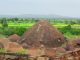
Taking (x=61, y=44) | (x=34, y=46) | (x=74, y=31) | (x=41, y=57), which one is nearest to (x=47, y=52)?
(x=41, y=57)

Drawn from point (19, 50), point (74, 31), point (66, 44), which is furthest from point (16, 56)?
point (74, 31)

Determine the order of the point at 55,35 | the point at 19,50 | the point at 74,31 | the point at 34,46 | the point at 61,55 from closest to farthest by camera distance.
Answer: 1. the point at 61,55
2. the point at 19,50
3. the point at 34,46
4. the point at 55,35
5. the point at 74,31

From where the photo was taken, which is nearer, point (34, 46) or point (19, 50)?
point (19, 50)

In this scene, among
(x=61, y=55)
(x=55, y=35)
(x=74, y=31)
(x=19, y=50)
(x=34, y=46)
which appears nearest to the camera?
(x=61, y=55)

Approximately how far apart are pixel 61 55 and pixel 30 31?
952cm

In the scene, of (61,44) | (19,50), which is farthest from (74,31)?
(19,50)

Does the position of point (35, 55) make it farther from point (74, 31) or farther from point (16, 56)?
point (74, 31)

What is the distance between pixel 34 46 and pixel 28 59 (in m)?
6.26

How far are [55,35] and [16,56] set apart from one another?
892 centimetres

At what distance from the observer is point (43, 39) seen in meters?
37.3

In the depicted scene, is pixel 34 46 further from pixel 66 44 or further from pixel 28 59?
pixel 28 59

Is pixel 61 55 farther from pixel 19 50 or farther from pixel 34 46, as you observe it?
pixel 34 46

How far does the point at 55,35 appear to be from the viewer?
38188mm

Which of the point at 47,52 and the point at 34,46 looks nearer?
the point at 47,52
